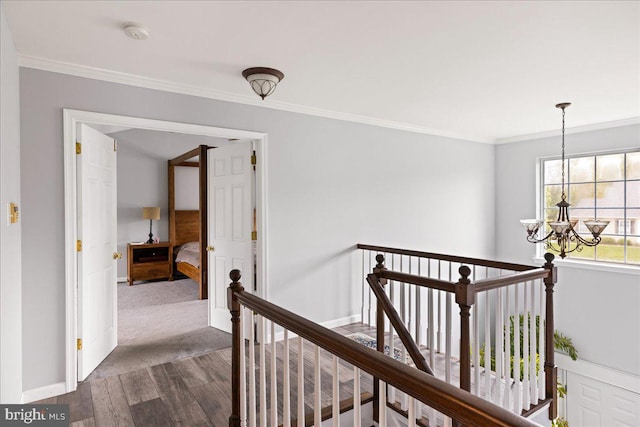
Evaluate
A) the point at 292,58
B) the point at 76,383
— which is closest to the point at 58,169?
the point at 76,383

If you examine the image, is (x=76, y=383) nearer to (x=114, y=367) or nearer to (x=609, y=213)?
(x=114, y=367)

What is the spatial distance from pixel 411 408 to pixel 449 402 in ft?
0.59

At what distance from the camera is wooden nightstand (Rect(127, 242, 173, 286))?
641 centimetres

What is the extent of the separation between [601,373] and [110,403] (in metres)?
5.54

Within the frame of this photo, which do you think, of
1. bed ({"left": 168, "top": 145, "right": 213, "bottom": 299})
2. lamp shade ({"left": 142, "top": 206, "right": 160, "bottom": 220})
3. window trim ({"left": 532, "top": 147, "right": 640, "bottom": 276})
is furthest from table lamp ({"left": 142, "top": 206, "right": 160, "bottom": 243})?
window trim ({"left": 532, "top": 147, "right": 640, "bottom": 276})

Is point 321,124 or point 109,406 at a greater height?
point 321,124

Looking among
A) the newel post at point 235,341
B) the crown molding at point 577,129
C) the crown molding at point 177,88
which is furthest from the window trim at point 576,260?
the newel post at point 235,341

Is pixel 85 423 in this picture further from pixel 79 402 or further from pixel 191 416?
pixel 191 416

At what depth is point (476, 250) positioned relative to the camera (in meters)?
5.78

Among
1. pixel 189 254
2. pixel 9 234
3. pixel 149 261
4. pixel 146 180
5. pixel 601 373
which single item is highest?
pixel 146 180

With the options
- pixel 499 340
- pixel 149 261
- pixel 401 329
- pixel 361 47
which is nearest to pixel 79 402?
pixel 401 329

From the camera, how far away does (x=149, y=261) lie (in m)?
6.58

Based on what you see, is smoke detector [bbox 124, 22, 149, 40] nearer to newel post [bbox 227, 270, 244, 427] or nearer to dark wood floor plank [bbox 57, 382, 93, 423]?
newel post [bbox 227, 270, 244, 427]

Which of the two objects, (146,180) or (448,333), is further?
(146,180)
